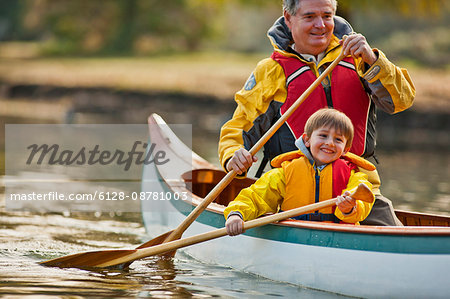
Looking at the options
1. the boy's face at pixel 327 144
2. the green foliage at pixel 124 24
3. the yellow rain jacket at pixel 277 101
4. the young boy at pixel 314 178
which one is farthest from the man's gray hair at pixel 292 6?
the green foliage at pixel 124 24

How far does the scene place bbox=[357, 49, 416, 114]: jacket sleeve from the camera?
453cm

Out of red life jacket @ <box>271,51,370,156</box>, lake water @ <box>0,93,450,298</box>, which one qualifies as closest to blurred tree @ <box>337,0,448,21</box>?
lake water @ <box>0,93,450,298</box>

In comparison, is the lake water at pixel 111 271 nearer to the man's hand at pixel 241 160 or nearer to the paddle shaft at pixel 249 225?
the paddle shaft at pixel 249 225

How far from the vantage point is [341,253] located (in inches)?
167

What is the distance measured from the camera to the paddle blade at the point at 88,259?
4.89m

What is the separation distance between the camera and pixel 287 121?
4902 millimetres

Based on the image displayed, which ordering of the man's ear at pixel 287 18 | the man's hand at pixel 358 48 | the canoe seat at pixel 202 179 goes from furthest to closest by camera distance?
1. the canoe seat at pixel 202 179
2. the man's ear at pixel 287 18
3. the man's hand at pixel 358 48

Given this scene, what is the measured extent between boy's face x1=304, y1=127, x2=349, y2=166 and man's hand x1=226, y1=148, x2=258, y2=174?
41 centimetres

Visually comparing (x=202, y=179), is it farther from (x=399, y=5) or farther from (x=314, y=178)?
(x=399, y=5)

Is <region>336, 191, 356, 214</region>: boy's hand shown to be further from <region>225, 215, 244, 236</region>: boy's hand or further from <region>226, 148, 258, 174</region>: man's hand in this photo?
<region>226, 148, 258, 174</region>: man's hand

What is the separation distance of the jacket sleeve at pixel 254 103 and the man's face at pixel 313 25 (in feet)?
0.81

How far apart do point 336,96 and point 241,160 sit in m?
0.78

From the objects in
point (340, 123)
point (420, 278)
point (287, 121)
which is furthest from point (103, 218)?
point (420, 278)

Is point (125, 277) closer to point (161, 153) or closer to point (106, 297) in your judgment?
point (106, 297)
